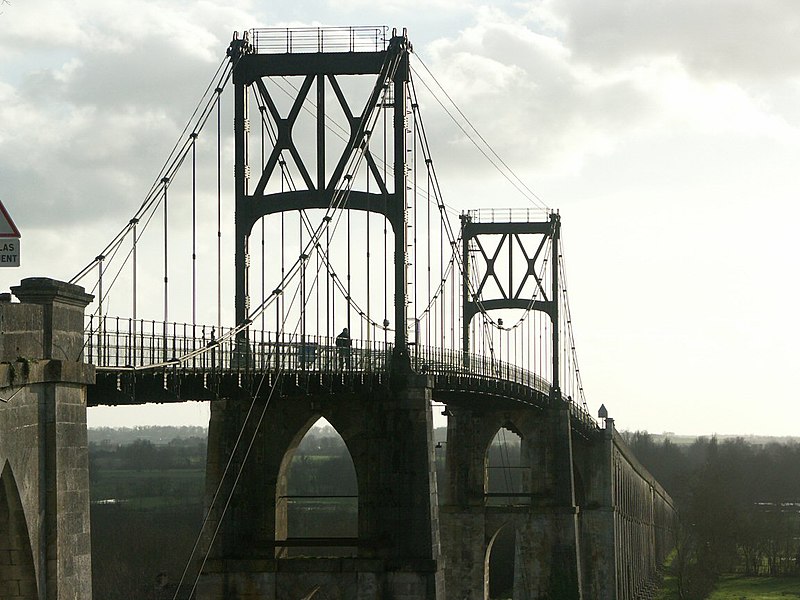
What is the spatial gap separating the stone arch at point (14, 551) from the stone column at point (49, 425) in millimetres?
76

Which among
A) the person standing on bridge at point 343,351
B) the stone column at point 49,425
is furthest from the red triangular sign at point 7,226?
the person standing on bridge at point 343,351

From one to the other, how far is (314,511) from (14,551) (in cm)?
13487

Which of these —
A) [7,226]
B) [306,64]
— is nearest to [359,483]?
[306,64]

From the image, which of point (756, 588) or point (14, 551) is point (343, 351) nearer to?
point (14, 551)

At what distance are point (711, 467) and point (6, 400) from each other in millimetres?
168051

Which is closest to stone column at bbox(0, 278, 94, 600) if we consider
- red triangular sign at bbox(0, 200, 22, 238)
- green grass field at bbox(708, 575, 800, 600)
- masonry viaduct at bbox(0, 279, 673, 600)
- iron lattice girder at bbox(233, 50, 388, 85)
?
masonry viaduct at bbox(0, 279, 673, 600)

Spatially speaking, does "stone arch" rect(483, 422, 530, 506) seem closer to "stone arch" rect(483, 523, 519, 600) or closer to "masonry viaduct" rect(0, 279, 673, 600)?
"masonry viaduct" rect(0, 279, 673, 600)

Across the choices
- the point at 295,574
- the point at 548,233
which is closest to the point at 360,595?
the point at 295,574

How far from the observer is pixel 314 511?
522ft

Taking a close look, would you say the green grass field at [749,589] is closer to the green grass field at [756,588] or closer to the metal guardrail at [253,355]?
the green grass field at [756,588]

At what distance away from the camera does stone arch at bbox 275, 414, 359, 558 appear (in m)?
49.1

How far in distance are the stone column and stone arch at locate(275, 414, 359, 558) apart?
19.5 m

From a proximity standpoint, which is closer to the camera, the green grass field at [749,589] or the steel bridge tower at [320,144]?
the steel bridge tower at [320,144]

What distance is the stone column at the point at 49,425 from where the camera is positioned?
25250mm
